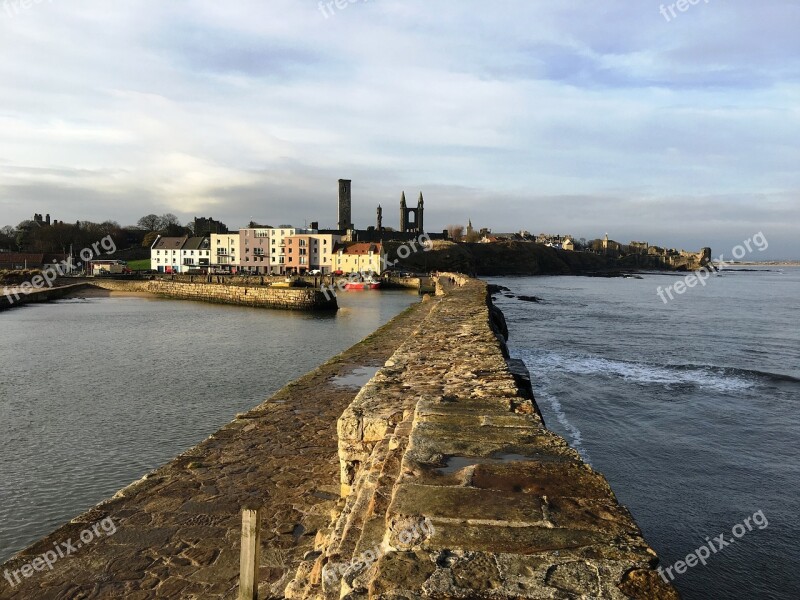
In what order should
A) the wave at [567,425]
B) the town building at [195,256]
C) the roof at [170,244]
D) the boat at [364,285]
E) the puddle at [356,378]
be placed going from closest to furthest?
the wave at [567,425], the puddle at [356,378], the boat at [364,285], the town building at [195,256], the roof at [170,244]

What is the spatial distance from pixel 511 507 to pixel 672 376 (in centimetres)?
1630

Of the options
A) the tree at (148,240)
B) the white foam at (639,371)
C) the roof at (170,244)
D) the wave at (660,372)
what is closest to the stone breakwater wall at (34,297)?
the roof at (170,244)

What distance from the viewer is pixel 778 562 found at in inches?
272

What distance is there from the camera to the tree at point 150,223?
446ft

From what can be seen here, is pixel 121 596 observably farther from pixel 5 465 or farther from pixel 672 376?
pixel 672 376

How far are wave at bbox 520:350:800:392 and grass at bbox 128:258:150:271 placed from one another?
303 feet

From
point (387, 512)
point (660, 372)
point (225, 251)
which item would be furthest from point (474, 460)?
point (225, 251)

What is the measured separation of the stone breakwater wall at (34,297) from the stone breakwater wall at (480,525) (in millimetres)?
46751

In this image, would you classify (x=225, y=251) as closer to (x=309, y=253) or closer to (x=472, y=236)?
(x=309, y=253)

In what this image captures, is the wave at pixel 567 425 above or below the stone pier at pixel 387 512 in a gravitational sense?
below

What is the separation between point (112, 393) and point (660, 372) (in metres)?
15.8

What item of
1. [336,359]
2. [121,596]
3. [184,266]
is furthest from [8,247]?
[121,596]

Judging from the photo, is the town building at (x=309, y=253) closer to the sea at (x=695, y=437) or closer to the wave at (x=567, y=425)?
the sea at (x=695, y=437)

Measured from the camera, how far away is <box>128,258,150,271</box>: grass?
326ft
